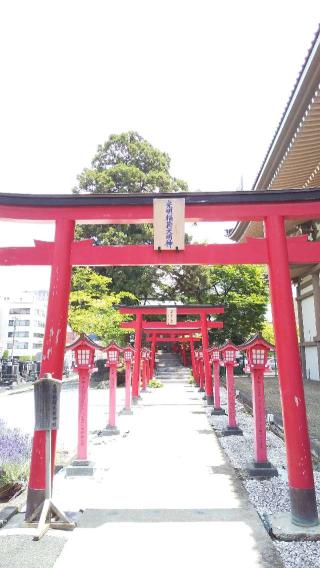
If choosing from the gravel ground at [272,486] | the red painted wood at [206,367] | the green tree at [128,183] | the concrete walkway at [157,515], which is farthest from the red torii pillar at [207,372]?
the green tree at [128,183]

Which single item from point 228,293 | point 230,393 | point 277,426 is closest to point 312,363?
point 277,426

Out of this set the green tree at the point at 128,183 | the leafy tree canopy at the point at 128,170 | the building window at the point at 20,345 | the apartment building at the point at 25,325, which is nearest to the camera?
the green tree at the point at 128,183

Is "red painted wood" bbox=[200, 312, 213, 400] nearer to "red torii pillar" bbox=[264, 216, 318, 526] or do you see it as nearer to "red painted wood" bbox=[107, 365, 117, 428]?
"red painted wood" bbox=[107, 365, 117, 428]

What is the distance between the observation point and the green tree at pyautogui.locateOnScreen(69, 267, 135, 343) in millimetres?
23281

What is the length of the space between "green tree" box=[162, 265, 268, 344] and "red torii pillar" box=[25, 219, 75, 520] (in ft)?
78.1

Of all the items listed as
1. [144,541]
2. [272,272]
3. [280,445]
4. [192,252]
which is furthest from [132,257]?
[280,445]

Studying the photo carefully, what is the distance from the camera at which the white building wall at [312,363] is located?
20061mm

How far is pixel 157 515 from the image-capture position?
5.17m

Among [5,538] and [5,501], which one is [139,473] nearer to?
[5,501]

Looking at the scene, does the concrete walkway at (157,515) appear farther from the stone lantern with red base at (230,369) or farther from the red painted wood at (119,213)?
the red painted wood at (119,213)

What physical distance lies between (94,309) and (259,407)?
17567 millimetres

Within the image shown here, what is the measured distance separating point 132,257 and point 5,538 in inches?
147

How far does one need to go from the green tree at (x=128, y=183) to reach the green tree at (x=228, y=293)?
2.29 meters

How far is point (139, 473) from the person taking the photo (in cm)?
714
